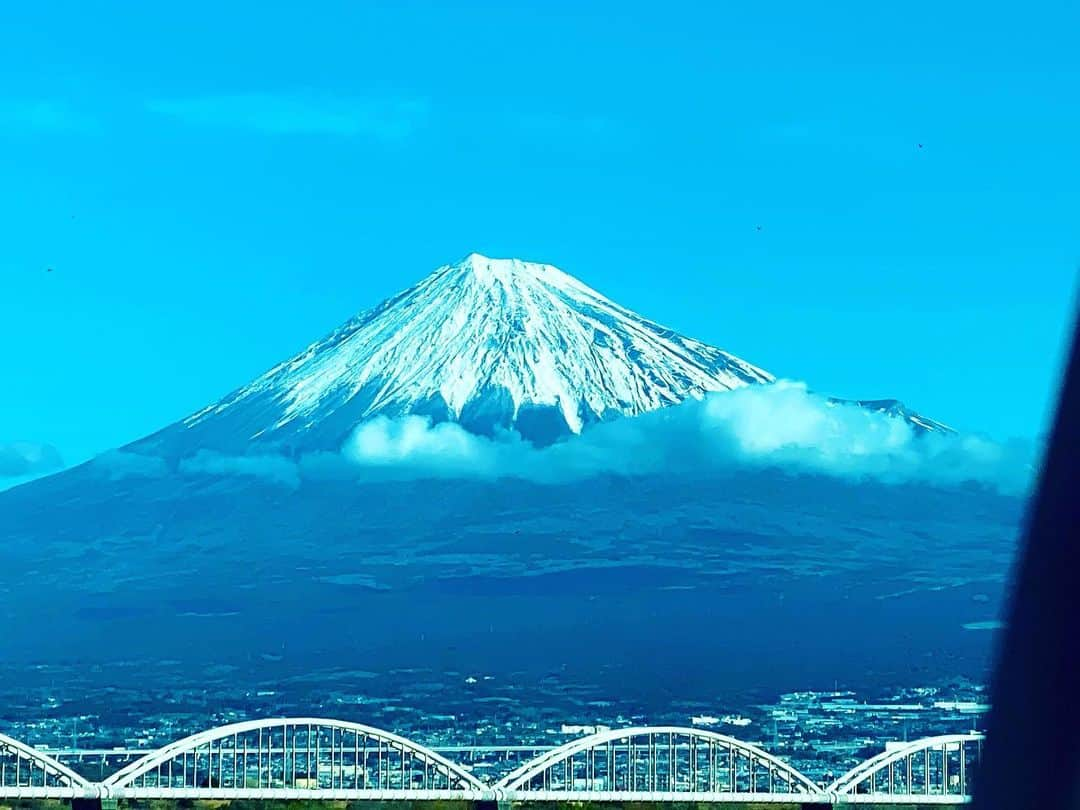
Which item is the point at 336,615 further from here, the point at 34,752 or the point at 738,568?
the point at 34,752

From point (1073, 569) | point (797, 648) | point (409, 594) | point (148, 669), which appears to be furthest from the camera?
point (409, 594)

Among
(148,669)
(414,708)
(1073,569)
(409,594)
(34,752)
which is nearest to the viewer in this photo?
(1073,569)

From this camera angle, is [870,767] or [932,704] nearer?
[870,767]

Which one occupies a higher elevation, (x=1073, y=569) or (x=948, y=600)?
(x=948, y=600)

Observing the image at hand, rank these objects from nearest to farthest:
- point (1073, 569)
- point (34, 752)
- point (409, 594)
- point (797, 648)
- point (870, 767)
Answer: point (1073, 569)
point (34, 752)
point (870, 767)
point (797, 648)
point (409, 594)

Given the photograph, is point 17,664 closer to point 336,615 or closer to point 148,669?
point 148,669

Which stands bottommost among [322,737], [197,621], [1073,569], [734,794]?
[1073,569]

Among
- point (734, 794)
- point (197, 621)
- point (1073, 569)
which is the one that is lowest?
point (1073, 569)

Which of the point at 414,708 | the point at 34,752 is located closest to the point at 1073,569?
the point at 34,752

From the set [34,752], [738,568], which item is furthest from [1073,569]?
[738,568]
